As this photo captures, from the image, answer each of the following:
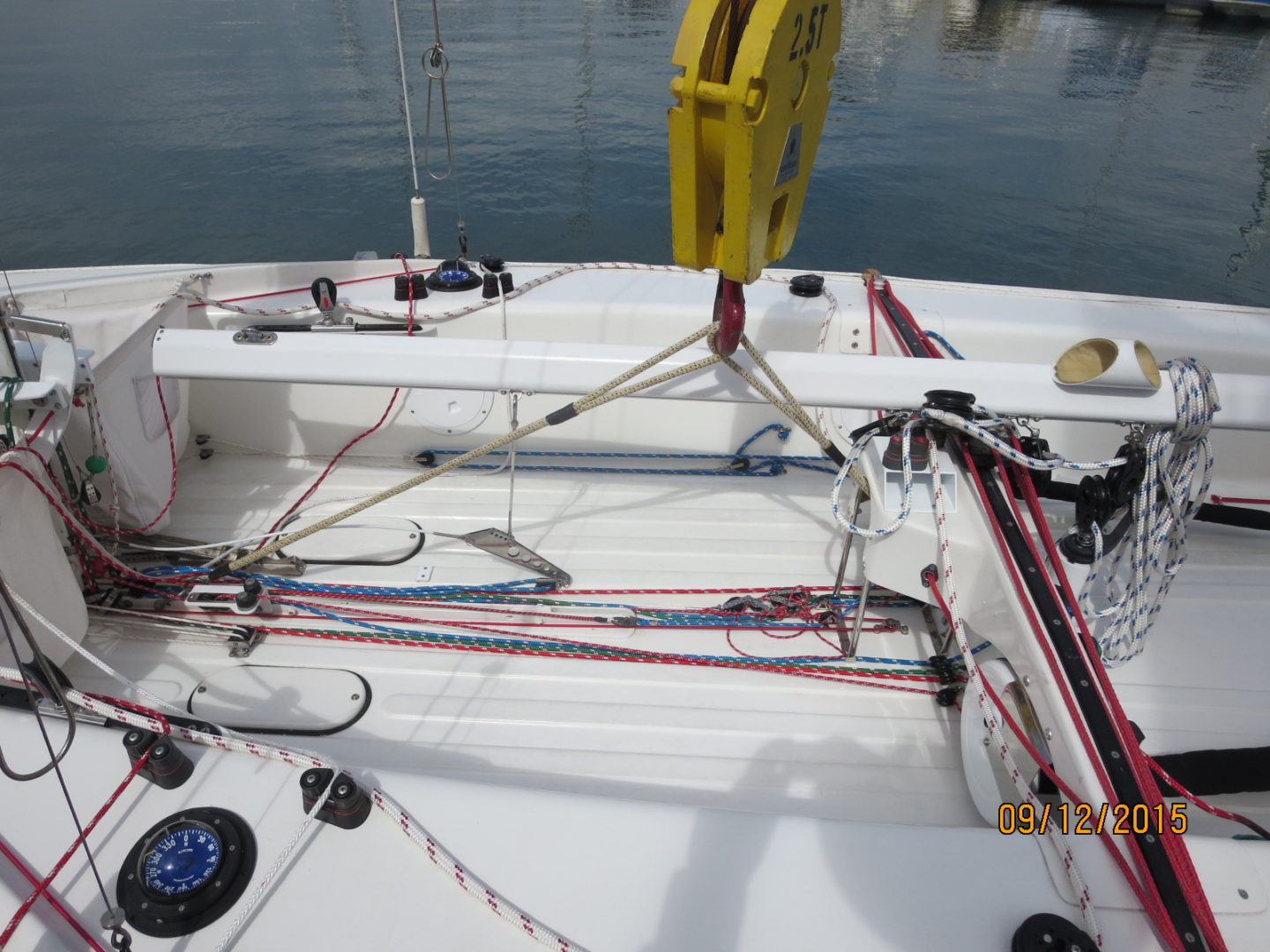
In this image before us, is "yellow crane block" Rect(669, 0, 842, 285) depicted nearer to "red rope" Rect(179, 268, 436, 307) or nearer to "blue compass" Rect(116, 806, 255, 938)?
"blue compass" Rect(116, 806, 255, 938)

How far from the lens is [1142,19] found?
27.6 metres

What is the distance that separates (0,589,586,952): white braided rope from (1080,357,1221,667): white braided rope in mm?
1669

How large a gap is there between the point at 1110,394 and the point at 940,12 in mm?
32143

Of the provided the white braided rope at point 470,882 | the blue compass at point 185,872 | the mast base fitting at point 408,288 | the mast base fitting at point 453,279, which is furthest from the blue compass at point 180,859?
the mast base fitting at point 453,279

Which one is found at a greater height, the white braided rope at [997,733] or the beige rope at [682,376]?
the beige rope at [682,376]

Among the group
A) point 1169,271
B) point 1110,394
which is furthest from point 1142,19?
point 1110,394

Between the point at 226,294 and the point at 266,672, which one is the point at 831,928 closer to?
the point at 266,672

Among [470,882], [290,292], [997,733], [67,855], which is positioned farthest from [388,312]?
[997,733]

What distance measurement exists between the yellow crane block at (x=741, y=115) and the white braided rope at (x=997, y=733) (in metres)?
0.81

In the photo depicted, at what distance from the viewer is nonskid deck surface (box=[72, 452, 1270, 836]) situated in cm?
192

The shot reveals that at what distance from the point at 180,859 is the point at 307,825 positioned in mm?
190

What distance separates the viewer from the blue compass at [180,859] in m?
1.16

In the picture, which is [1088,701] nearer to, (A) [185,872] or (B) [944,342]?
(A) [185,872]

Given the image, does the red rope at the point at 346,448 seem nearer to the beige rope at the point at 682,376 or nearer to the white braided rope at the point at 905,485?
the beige rope at the point at 682,376
